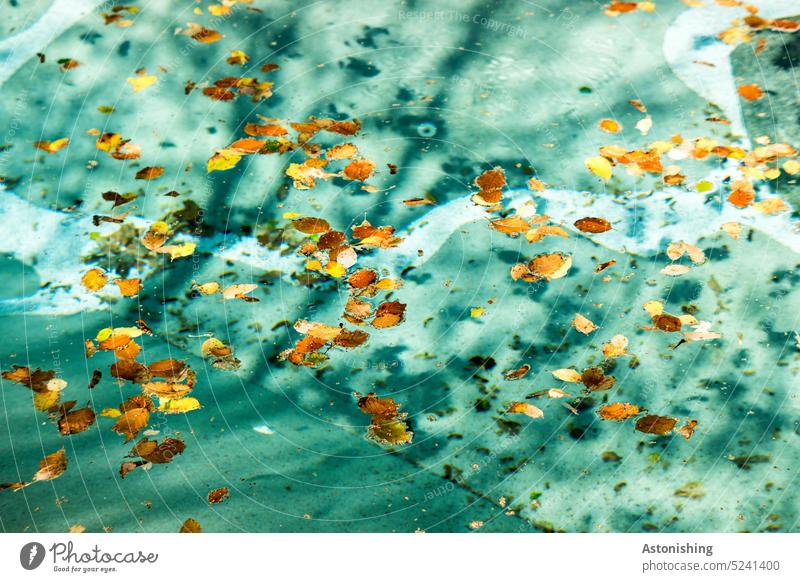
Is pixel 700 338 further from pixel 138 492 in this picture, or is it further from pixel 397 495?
pixel 138 492

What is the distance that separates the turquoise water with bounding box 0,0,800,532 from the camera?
2.20 metres

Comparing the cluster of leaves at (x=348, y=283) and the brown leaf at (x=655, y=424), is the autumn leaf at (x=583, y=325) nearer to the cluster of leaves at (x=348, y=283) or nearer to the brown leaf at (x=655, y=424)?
the brown leaf at (x=655, y=424)

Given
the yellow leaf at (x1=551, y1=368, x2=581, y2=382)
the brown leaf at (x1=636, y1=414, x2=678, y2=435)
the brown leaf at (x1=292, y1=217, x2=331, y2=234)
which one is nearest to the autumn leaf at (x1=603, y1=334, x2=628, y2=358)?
the yellow leaf at (x1=551, y1=368, x2=581, y2=382)

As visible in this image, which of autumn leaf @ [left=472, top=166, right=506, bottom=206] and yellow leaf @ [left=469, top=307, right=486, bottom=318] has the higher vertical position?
autumn leaf @ [left=472, top=166, right=506, bottom=206]

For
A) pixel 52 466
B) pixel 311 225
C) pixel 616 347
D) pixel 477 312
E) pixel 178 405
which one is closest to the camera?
pixel 52 466

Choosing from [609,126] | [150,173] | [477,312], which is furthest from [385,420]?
[609,126]

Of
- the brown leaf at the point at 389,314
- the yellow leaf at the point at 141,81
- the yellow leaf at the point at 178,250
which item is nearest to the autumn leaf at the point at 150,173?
the yellow leaf at the point at 178,250

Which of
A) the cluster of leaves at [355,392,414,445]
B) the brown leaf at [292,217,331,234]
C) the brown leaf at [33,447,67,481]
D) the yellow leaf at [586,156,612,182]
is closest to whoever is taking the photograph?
the brown leaf at [33,447,67,481]

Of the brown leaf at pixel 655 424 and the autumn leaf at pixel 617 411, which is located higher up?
the autumn leaf at pixel 617 411

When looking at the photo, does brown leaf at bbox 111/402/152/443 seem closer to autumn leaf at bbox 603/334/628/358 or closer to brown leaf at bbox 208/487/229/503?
brown leaf at bbox 208/487/229/503

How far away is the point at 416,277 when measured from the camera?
2664 millimetres

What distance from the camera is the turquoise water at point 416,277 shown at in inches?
86.4

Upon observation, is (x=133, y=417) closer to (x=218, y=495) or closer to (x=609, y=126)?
(x=218, y=495)

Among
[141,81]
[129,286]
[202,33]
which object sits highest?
[202,33]
